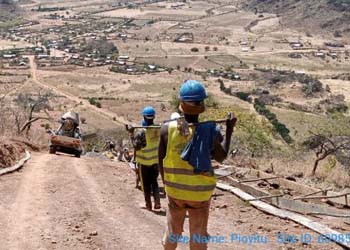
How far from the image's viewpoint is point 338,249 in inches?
263

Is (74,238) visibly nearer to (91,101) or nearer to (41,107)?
(41,107)

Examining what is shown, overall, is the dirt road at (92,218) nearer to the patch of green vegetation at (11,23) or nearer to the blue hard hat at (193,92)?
the blue hard hat at (193,92)

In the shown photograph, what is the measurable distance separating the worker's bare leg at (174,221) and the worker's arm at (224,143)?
51 centimetres

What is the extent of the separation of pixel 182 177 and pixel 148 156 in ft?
11.1

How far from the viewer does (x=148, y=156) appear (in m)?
8.12

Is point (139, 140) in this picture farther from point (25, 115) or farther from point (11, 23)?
point (11, 23)

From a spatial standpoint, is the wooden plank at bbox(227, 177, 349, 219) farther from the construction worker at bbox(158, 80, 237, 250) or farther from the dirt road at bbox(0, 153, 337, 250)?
the construction worker at bbox(158, 80, 237, 250)

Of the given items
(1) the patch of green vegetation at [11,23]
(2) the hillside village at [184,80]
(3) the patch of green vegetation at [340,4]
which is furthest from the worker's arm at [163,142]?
(1) the patch of green vegetation at [11,23]

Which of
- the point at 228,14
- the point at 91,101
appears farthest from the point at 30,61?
the point at 228,14

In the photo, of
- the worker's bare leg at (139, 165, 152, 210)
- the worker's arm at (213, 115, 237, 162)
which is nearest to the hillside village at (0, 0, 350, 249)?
the worker's bare leg at (139, 165, 152, 210)

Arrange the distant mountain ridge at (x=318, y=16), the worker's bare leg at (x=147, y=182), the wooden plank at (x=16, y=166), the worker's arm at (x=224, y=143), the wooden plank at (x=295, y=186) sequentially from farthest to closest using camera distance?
the distant mountain ridge at (x=318, y=16) < the wooden plank at (x=16, y=166) < the wooden plank at (x=295, y=186) < the worker's bare leg at (x=147, y=182) < the worker's arm at (x=224, y=143)

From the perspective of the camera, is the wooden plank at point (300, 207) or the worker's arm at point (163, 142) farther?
the wooden plank at point (300, 207)

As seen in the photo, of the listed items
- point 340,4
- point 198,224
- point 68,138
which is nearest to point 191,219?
point 198,224

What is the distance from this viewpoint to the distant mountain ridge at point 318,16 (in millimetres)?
118819
